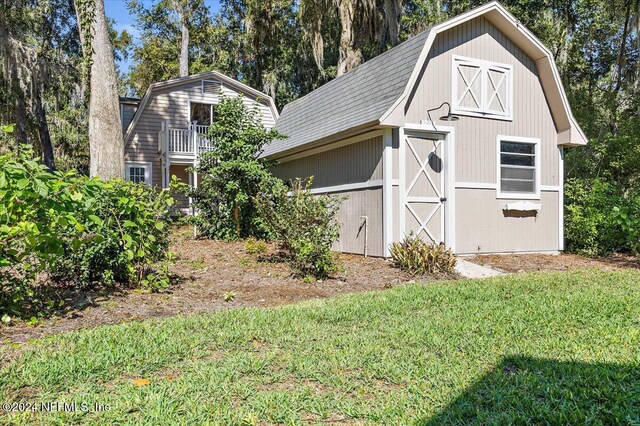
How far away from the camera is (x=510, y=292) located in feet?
19.1

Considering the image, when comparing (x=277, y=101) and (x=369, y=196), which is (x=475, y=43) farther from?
(x=277, y=101)

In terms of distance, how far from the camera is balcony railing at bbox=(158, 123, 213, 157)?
15.2m

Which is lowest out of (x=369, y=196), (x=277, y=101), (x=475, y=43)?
(x=369, y=196)

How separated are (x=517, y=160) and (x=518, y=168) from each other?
180 millimetres

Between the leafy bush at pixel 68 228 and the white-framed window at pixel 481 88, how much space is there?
6534 mm

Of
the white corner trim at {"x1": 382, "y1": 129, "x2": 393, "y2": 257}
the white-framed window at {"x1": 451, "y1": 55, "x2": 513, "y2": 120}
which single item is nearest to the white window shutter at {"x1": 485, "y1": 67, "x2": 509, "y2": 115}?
the white-framed window at {"x1": 451, "y1": 55, "x2": 513, "y2": 120}

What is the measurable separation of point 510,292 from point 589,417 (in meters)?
3.52

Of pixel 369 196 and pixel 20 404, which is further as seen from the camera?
pixel 369 196

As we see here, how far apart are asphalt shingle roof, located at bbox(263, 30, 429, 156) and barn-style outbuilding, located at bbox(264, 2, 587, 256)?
0.05m

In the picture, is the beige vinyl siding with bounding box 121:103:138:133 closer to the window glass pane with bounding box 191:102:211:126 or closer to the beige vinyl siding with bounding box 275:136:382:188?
the window glass pane with bounding box 191:102:211:126

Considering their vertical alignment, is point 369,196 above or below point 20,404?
above

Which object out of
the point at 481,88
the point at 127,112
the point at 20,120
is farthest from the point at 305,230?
the point at 20,120

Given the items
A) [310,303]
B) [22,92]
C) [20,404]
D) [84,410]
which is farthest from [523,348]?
[22,92]

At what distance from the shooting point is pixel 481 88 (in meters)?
9.98
